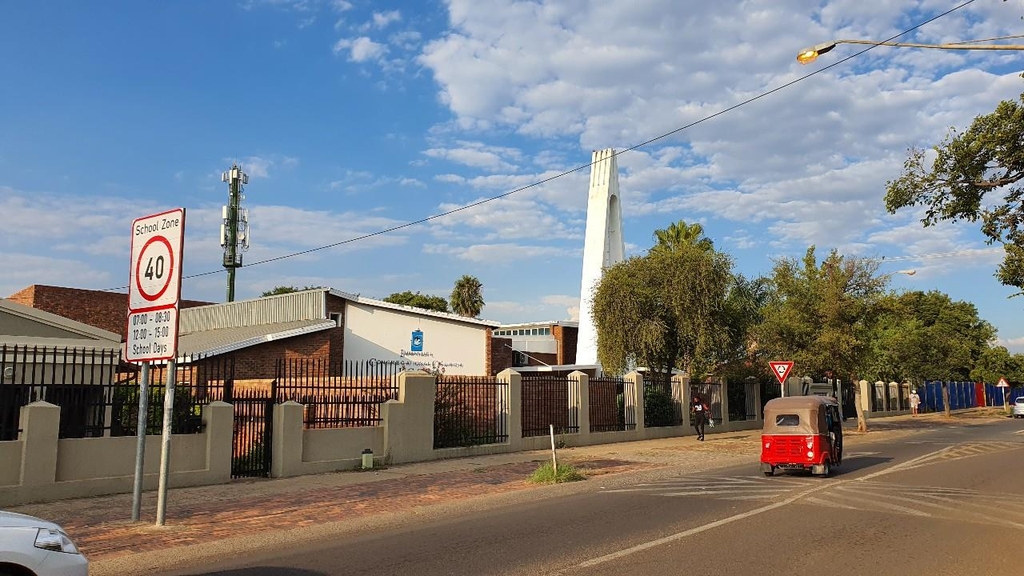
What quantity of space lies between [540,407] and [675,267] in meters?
10.5

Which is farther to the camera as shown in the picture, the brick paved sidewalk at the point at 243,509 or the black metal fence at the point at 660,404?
the black metal fence at the point at 660,404

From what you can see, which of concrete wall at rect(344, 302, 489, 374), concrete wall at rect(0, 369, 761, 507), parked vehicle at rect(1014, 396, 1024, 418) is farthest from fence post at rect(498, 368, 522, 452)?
parked vehicle at rect(1014, 396, 1024, 418)

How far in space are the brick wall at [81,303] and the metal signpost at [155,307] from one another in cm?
3094

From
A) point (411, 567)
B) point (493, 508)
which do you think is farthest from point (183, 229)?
point (493, 508)

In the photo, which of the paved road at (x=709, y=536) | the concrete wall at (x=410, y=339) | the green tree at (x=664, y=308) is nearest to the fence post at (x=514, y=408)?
the paved road at (x=709, y=536)

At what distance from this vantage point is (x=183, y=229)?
10047 mm

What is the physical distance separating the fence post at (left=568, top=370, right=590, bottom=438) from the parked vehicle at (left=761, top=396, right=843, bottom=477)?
8.56 meters

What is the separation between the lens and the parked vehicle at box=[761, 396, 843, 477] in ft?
50.4

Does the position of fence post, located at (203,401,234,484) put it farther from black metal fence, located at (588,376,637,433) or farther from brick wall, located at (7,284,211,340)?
brick wall, located at (7,284,211,340)

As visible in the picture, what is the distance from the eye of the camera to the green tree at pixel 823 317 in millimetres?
29906

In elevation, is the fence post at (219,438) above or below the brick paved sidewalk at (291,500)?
above

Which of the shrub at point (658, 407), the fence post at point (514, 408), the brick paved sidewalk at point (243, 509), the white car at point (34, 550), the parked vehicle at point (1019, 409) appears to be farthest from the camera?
the parked vehicle at point (1019, 409)

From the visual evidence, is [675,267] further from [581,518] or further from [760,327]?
[581,518]

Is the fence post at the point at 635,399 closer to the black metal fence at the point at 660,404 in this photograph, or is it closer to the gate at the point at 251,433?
the black metal fence at the point at 660,404
